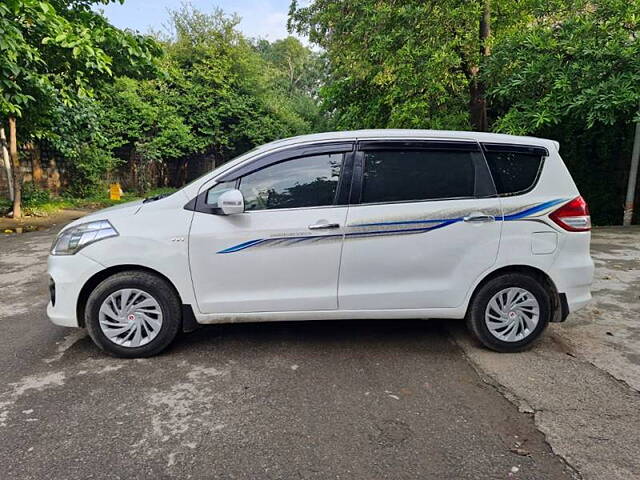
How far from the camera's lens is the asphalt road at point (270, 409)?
7.50ft

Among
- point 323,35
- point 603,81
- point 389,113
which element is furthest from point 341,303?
point 323,35

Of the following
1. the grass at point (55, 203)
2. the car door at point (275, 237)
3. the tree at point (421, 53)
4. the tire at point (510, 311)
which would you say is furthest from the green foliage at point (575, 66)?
the grass at point (55, 203)

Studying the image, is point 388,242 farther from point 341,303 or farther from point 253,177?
point 253,177

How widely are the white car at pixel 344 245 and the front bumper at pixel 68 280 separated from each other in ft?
0.03

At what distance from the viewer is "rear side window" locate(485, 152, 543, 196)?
357 centimetres

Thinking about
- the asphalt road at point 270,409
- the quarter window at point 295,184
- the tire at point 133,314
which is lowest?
the asphalt road at point 270,409

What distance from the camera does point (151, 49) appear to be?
8.89 metres

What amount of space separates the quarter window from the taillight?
71.4 inches

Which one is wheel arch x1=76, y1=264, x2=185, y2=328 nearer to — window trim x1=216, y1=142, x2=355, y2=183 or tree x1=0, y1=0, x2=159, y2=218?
window trim x1=216, y1=142, x2=355, y2=183

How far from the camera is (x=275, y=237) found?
11.1ft

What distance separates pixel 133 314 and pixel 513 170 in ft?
10.8

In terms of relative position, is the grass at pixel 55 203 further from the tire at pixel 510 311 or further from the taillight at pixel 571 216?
the taillight at pixel 571 216

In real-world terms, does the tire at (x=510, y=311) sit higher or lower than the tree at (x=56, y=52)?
lower

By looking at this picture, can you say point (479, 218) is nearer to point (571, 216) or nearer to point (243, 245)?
point (571, 216)
